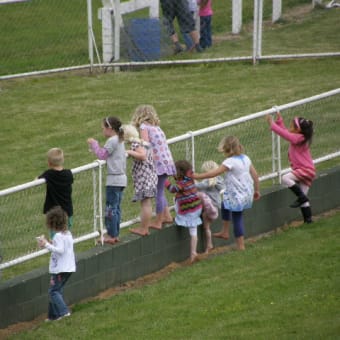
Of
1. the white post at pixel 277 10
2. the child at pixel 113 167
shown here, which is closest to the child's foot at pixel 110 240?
the child at pixel 113 167

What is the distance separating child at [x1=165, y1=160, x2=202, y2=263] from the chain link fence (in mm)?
8591

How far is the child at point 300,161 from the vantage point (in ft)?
46.2

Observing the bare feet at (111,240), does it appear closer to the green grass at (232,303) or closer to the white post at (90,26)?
the green grass at (232,303)

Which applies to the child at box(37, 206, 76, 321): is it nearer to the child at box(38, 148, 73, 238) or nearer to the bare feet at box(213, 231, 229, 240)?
the child at box(38, 148, 73, 238)

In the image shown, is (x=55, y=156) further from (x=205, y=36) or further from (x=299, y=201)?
(x=205, y=36)

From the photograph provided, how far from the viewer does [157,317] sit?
1146 centimetres


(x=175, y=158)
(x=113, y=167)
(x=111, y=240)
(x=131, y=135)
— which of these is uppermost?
(x=131, y=135)

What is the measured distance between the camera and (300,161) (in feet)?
47.2

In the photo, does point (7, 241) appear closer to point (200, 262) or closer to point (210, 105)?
point (200, 262)

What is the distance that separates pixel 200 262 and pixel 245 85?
7.60 meters

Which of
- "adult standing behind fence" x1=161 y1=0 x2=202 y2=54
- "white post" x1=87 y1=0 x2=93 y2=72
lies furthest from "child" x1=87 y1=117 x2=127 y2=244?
"adult standing behind fence" x1=161 y1=0 x2=202 y2=54

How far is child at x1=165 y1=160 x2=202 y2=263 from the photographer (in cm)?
1318

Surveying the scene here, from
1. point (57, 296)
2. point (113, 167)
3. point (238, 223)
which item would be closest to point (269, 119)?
point (238, 223)

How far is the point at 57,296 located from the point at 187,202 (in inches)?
81.6
